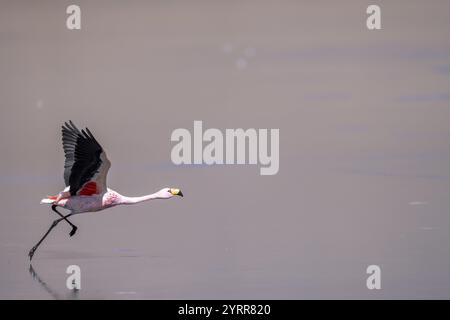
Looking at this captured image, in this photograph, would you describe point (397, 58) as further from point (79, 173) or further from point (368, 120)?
point (79, 173)

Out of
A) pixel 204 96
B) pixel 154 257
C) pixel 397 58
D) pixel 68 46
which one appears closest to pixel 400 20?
pixel 397 58

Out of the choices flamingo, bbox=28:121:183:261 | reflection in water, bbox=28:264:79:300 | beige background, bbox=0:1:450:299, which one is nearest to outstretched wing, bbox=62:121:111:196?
flamingo, bbox=28:121:183:261

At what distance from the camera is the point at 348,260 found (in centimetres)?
1073

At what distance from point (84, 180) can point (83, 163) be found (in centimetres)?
30

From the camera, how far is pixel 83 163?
421 inches

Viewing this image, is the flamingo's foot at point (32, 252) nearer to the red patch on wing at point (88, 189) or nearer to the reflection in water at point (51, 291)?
the reflection in water at point (51, 291)

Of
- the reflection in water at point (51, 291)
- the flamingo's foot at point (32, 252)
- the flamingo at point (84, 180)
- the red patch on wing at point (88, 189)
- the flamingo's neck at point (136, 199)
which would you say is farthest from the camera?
the flamingo's neck at point (136, 199)

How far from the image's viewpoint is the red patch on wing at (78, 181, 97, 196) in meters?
11.0

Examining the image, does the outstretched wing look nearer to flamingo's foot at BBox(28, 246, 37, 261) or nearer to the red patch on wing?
the red patch on wing

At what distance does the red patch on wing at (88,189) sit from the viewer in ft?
36.2

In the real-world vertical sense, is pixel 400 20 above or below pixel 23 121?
above

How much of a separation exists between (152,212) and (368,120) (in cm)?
321

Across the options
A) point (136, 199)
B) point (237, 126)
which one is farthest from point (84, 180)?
point (237, 126)

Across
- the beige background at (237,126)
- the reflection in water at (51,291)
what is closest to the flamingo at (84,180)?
the beige background at (237,126)
